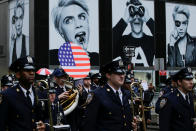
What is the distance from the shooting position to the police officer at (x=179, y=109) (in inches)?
244

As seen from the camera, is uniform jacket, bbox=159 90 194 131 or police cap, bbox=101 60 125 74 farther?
uniform jacket, bbox=159 90 194 131

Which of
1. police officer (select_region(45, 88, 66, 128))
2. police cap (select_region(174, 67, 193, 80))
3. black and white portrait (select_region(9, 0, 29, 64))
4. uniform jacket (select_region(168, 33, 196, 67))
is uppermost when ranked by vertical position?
black and white portrait (select_region(9, 0, 29, 64))

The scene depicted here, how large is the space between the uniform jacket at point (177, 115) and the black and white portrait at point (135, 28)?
102ft

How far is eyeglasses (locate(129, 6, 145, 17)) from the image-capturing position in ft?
126

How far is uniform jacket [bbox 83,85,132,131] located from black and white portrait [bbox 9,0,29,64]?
96.1 ft

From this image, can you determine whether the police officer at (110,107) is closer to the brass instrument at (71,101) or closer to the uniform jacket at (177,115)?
the uniform jacket at (177,115)

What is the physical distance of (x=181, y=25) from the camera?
137ft

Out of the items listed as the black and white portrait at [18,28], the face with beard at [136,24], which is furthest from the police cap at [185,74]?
the face with beard at [136,24]

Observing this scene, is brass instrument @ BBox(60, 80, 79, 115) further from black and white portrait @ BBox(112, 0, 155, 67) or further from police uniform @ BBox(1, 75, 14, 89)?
black and white portrait @ BBox(112, 0, 155, 67)

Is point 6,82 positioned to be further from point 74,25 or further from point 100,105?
point 74,25

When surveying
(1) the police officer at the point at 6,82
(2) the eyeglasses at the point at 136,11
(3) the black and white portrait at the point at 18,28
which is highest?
(2) the eyeglasses at the point at 136,11

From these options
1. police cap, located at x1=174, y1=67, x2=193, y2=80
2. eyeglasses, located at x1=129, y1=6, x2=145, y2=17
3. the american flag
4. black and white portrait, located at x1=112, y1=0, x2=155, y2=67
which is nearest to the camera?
police cap, located at x1=174, y1=67, x2=193, y2=80

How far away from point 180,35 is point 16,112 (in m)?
37.5

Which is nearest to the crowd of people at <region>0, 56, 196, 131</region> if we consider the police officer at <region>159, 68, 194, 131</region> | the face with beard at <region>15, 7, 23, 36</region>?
the police officer at <region>159, 68, 194, 131</region>
